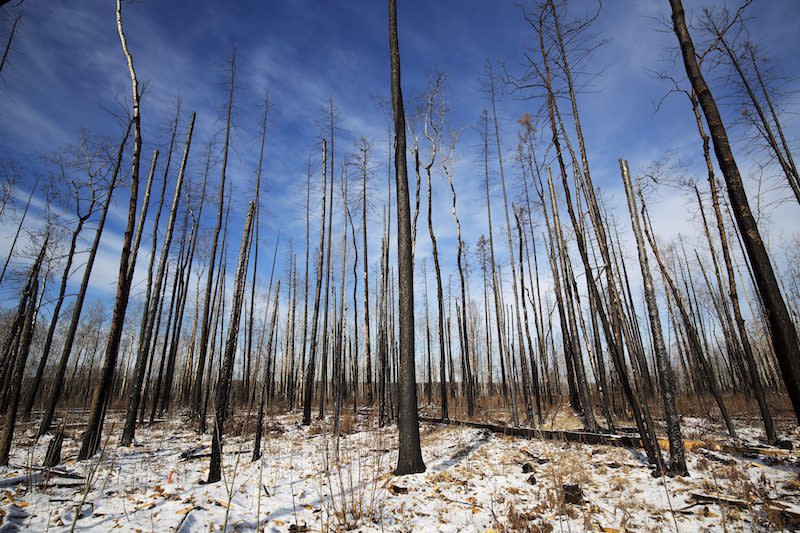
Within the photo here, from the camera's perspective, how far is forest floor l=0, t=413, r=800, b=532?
141 inches

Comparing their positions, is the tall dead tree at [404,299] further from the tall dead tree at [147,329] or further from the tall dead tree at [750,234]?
the tall dead tree at [147,329]

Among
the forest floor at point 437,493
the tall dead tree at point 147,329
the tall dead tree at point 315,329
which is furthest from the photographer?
the tall dead tree at point 315,329

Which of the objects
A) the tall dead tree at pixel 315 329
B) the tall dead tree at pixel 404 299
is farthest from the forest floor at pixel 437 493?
the tall dead tree at pixel 315 329

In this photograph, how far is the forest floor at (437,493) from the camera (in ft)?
11.7

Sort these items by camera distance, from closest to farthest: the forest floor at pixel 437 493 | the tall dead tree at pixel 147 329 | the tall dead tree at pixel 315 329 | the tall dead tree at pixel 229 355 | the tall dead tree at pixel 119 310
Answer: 1. the forest floor at pixel 437 493
2. the tall dead tree at pixel 229 355
3. the tall dead tree at pixel 119 310
4. the tall dead tree at pixel 147 329
5. the tall dead tree at pixel 315 329

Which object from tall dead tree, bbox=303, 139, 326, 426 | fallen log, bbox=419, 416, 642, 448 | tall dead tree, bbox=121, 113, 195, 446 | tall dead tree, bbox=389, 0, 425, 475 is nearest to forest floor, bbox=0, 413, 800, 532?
fallen log, bbox=419, 416, 642, 448

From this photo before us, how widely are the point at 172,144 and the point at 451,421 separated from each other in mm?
12361

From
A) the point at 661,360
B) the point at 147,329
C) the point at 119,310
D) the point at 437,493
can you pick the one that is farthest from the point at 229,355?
the point at 661,360

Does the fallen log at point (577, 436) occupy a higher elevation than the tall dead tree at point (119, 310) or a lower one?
lower

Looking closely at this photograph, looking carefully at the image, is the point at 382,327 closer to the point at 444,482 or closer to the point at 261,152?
the point at 261,152

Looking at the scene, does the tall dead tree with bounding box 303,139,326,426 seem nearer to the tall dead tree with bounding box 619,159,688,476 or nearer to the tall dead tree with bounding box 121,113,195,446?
the tall dead tree with bounding box 121,113,195,446

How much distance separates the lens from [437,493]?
178 inches

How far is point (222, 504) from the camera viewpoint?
169 inches

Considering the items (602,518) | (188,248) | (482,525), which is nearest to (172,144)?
(188,248)
